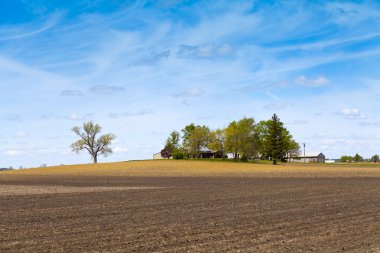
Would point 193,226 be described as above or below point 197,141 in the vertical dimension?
below

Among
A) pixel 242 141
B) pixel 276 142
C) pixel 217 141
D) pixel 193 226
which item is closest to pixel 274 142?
pixel 276 142

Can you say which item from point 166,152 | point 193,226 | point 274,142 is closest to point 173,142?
point 166,152

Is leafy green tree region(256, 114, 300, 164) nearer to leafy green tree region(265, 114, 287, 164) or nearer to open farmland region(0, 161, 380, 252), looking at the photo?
leafy green tree region(265, 114, 287, 164)

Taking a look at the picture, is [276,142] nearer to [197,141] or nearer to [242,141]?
[242,141]

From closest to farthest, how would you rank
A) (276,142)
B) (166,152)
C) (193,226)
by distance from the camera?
(193,226) → (276,142) → (166,152)

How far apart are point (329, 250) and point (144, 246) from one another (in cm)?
474

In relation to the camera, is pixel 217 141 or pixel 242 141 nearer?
pixel 242 141

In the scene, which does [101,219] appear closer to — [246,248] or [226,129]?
[246,248]

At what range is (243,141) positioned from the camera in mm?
135500

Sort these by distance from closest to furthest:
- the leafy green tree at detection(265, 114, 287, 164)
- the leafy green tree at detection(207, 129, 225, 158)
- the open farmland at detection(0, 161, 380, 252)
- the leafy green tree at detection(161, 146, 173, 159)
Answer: the open farmland at detection(0, 161, 380, 252)
the leafy green tree at detection(265, 114, 287, 164)
the leafy green tree at detection(207, 129, 225, 158)
the leafy green tree at detection(161, 146, 173, 159)

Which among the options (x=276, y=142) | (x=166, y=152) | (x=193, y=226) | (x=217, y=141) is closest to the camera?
(x=193, y=226)

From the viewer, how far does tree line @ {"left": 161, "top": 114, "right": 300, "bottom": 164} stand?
132 m

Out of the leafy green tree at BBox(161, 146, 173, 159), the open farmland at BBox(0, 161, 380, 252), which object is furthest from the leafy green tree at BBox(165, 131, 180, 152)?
the open farmland at BBox(0, 161, 380, 252)

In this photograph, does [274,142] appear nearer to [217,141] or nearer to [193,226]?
[217,141]
